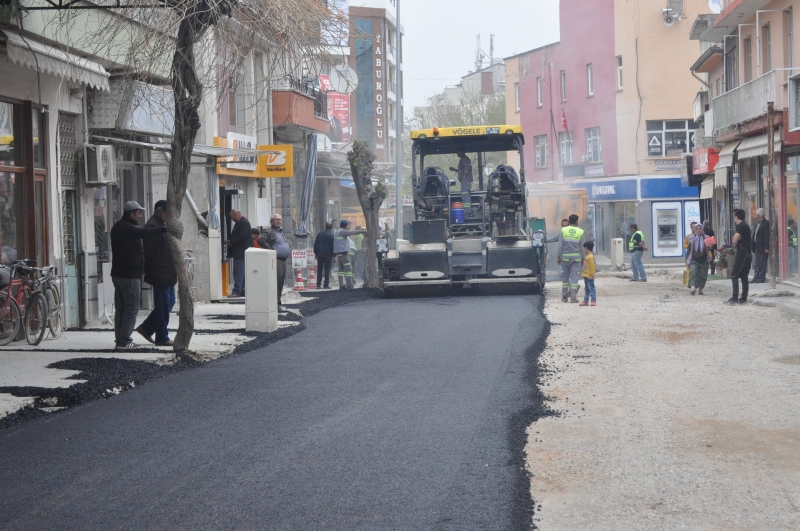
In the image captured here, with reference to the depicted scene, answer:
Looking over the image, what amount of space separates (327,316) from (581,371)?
7336 mm

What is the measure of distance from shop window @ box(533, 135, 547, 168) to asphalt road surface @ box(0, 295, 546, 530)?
42398mm

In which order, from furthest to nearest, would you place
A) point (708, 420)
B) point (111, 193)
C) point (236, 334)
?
point (111, 193), point (236, 334), point (708, 420)

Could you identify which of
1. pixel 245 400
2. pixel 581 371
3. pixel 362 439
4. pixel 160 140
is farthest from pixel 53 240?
pixel 362 439

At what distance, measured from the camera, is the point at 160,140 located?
58.4 ft

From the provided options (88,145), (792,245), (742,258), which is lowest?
(742,258)

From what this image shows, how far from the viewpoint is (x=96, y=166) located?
14.8 m

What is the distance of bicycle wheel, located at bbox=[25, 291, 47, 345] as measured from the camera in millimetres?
11977

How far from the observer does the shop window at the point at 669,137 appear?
44.0m

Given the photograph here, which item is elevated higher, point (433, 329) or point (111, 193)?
point (111, 193)

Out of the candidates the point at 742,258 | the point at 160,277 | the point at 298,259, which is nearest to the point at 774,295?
the point at 742,258

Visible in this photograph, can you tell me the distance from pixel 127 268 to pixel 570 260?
10.4 m

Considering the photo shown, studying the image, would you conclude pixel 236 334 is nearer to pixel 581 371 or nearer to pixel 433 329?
pixel 433 329

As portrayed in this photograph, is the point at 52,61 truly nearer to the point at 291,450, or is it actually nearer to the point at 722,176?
the point at 291,450

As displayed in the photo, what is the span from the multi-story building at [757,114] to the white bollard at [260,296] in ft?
36.5
